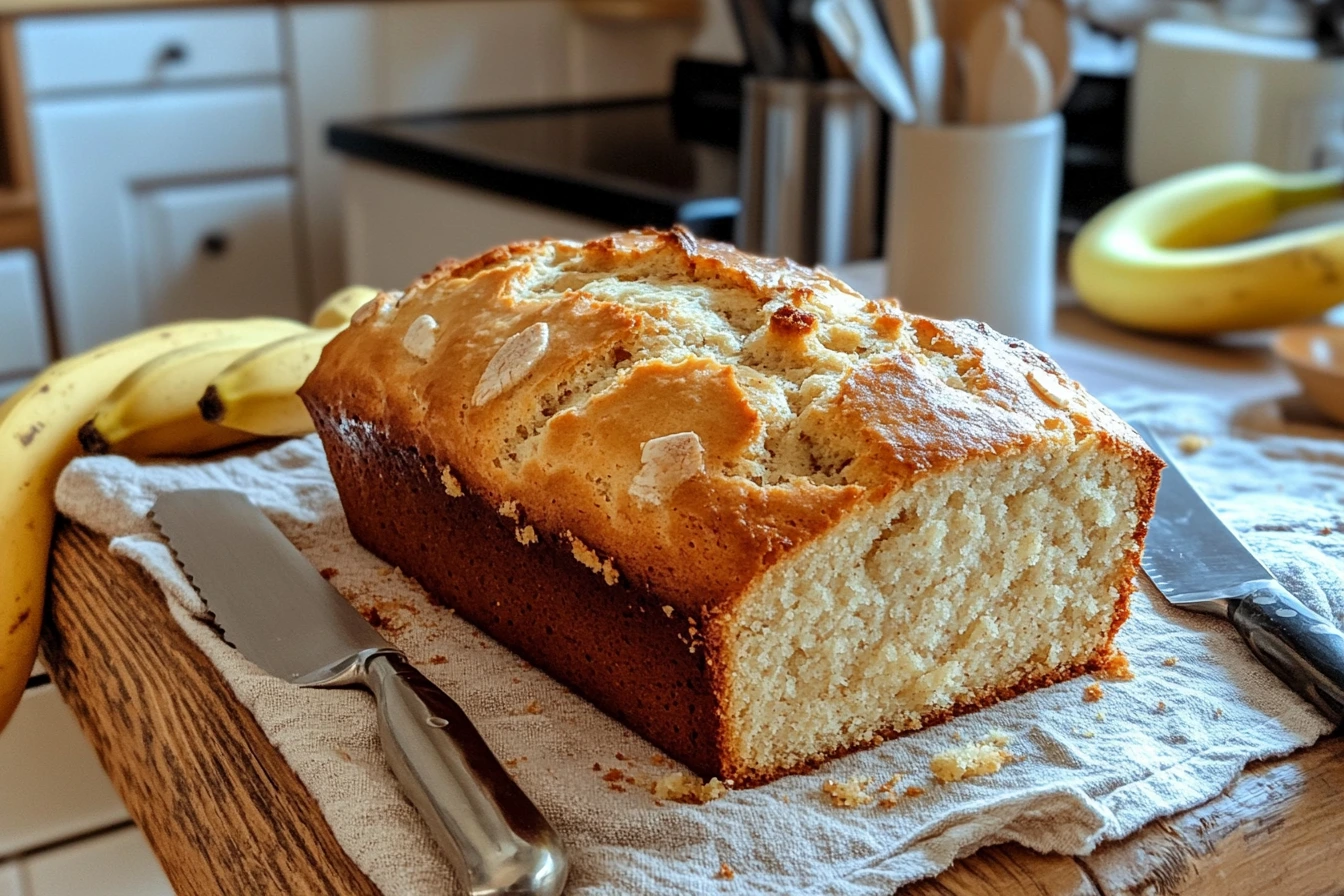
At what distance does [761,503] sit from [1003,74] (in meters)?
0.87

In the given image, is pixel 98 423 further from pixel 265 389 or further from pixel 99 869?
pixel 99 869

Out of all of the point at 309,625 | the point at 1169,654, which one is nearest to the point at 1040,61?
the point at 1169,654

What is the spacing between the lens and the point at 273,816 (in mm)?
740

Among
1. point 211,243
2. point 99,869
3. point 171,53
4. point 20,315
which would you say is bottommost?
point 99,869

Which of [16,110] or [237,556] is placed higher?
[16,110]

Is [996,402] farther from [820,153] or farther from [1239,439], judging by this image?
[820,153]

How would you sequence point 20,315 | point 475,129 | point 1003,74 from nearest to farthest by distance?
point 1003,74 → point 475,129 → point 20,315

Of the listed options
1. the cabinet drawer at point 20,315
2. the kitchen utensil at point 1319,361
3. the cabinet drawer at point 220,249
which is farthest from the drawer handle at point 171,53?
the kitchen utensil at point 1319,361

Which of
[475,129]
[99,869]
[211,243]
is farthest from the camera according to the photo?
[211,243]

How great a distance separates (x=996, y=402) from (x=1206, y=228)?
44.9 inches

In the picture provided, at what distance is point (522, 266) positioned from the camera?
3.27 ft

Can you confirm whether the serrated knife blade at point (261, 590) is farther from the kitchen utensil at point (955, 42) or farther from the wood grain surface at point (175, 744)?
the kitchen utensil at point (955, 42)

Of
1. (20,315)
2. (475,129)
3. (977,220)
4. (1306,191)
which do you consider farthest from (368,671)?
(20,315)

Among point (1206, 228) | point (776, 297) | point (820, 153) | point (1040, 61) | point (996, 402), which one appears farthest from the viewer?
point (820, 153)
